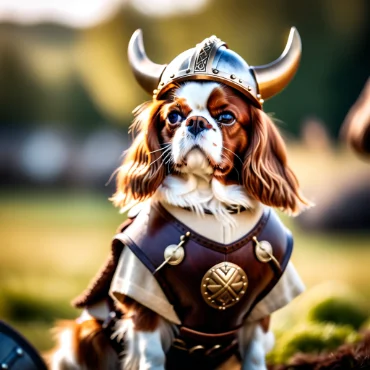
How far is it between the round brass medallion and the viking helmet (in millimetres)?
488

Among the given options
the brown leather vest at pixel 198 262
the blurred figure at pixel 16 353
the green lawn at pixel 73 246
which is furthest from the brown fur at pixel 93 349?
the green lawn at pixel 73 246

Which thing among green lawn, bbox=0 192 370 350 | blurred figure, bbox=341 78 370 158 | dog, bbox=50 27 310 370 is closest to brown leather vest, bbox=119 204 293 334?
dog, bbox=50 27 310 370

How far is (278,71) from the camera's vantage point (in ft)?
7.00

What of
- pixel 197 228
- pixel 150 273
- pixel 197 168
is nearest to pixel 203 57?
pixel 197 168

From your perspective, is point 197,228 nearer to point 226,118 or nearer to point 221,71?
point 226,118

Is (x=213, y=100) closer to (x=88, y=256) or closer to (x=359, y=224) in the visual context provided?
(x=88, y=256)

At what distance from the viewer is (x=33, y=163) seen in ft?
15.2

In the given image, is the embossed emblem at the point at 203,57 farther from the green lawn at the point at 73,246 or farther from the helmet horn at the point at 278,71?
the green lawn at the point at 73,246

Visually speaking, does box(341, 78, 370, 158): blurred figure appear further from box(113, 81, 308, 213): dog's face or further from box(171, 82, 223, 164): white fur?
box(171, 82, 223, 164): white fur

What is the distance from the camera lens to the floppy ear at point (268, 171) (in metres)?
2.12

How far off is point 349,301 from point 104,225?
172 cm

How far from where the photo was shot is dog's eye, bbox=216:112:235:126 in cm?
206

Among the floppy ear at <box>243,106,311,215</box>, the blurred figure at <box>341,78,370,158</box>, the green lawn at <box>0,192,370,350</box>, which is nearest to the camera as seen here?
the floppy ear at <box>243,106,311,215</box>

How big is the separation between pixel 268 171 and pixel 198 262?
0.34 metres
